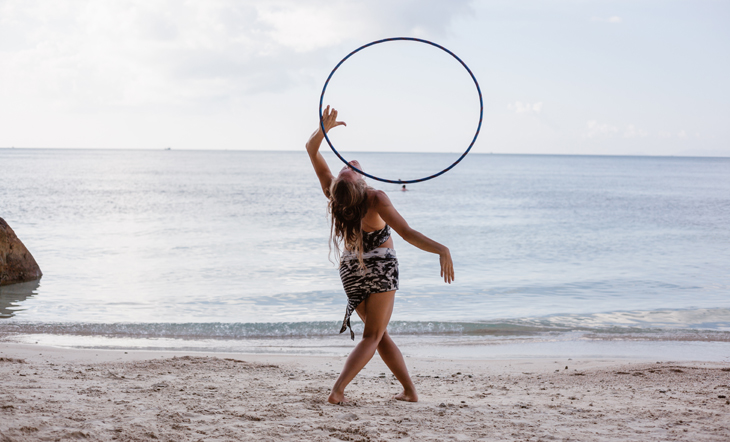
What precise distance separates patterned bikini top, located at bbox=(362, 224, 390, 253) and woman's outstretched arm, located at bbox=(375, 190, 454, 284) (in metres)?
0.21

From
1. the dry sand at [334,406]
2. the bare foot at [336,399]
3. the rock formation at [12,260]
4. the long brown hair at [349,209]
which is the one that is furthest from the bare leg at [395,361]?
the rock formation at [12,260]

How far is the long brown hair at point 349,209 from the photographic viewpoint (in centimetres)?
352

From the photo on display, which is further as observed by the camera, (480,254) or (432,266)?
(480,254)

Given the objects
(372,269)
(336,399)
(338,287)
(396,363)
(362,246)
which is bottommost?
(338,287)

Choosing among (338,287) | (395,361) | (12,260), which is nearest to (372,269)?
(395,361)

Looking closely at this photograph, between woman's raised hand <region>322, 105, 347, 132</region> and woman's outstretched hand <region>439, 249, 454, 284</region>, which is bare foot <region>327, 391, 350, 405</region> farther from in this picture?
woman's raised hand <region>322, 105, 347, 132</region>

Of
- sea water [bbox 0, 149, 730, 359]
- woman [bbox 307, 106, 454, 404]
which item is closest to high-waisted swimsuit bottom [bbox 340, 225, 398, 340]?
woman [bbox 307, 106, 454, 404]

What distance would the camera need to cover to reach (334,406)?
380cm

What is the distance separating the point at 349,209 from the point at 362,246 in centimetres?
29

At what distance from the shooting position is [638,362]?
6.07m

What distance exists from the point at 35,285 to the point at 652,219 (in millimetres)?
24939

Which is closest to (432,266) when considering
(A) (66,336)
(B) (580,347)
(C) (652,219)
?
(B) (580,347)

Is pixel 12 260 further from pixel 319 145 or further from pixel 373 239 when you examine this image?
pixel 373 239

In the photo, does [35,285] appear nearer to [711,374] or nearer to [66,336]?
[66,336]
